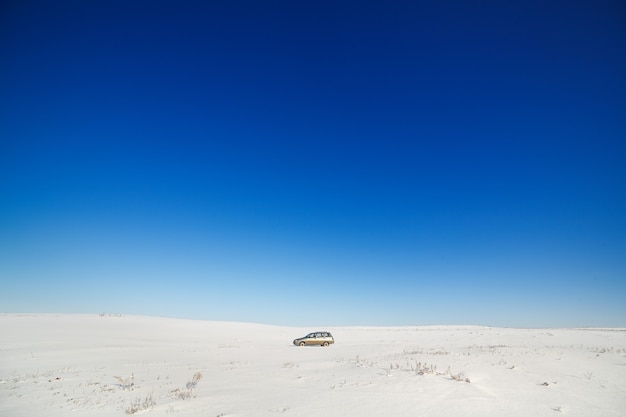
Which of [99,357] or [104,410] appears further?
[99,357]

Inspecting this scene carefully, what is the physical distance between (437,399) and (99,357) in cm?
2190

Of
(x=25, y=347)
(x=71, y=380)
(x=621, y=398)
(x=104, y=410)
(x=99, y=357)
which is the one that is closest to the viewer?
(x=104, y=410)

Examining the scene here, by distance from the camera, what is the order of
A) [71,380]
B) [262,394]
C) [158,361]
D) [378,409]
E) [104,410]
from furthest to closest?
[158,361], [71,380], [262,394], [104,410], [378,409]

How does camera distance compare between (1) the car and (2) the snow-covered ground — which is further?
(1) the car

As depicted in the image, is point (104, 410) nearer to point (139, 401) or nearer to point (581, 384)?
point (139, 401)

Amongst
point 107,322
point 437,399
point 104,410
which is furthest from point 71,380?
point 107,322

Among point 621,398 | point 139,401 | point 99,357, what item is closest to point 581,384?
point 621,398

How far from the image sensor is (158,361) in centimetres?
2012

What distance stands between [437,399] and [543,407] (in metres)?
2.79

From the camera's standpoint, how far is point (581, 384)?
458 inches

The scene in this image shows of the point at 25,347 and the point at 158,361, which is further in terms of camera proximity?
the point at 25,347

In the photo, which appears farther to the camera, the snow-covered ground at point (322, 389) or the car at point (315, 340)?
the car at point (315, 340)

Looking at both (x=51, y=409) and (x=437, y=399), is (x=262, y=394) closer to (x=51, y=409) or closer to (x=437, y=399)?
(x=437, y=399)

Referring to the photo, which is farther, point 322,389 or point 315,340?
point 315,340
